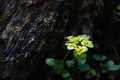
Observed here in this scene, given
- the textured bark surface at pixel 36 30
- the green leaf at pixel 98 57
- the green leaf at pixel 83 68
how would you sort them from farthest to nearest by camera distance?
A: 1. the green leaf at pixel 98 57
2. the green leaf at pixel 83 68
3. the textured bark surface at pixel 36 30

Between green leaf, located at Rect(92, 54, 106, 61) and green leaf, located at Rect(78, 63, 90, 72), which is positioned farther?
green leaf, located at Rect(92, 54, 106, 61)

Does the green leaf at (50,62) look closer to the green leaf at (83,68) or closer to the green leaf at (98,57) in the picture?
the green leaf at (83,68)

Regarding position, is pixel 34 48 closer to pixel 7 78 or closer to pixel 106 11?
pixel 7 78

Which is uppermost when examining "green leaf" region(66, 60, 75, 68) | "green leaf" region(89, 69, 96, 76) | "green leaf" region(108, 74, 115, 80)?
"green leaf" region(66, 60, 75, 68)

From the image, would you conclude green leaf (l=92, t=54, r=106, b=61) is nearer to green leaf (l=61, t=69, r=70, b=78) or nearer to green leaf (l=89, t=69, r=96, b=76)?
green leaf (l=89, t=69, r=96, b=76)

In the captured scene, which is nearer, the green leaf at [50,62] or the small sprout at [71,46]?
the small sprout at [71,46]

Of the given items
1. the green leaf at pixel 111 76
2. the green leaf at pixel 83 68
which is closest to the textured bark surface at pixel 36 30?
the green leaf at pixel 83 68

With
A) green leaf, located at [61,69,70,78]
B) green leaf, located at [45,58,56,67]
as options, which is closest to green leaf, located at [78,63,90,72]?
green leaf, located at [61,69,70,78]

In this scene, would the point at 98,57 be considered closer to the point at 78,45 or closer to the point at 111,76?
the point at 111,76

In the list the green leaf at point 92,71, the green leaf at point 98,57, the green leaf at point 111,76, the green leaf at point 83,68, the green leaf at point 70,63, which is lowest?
the green leaf at point 111,76

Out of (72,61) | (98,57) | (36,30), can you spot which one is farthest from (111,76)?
(36,30)
